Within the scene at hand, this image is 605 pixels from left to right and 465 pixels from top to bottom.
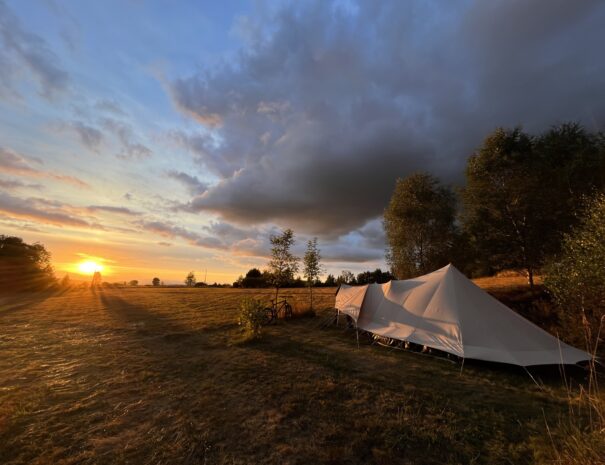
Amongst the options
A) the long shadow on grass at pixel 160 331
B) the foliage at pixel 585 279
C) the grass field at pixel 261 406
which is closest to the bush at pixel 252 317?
the grass field at pixel 261 406

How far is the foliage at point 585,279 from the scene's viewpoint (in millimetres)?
7770

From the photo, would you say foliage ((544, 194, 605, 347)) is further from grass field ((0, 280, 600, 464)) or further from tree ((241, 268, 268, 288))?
tree ((241, 268, 268, 288))

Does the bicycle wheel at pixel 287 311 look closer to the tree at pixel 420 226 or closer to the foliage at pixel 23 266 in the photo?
the tree at pixel 420 226

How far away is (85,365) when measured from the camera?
7812mm

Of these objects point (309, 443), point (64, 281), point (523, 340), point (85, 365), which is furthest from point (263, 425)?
point (64, 281)

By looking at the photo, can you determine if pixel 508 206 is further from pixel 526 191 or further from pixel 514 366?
pixel 514 366

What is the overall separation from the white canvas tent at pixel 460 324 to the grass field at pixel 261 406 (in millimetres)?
560

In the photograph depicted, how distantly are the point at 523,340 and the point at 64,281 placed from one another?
5912 centimetres

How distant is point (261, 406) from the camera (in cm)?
542

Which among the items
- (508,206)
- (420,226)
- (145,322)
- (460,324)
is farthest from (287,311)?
(508,206)

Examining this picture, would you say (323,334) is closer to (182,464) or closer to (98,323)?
(182,464)

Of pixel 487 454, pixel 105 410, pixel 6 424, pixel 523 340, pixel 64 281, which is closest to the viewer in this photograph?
pixel 487 454

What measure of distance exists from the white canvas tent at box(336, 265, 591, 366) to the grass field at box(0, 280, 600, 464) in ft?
1.84

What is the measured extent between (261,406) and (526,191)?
1766 centimetres
